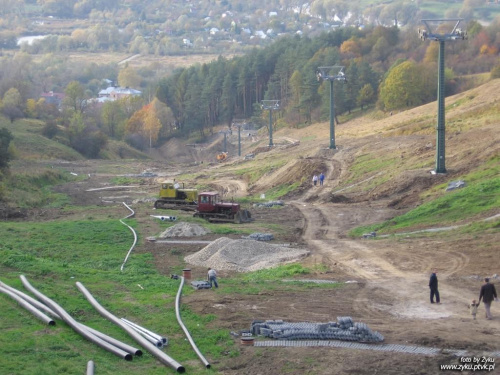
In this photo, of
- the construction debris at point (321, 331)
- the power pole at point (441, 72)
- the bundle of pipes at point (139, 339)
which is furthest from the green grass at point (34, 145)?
the construction debris at point (321, 331)

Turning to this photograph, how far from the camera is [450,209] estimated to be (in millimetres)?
35750

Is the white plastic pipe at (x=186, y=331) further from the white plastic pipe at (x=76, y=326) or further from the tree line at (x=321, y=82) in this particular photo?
the tree line at (x=321, y=82)

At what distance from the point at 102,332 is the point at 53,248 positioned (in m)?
15.8

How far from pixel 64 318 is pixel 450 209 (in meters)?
22.1

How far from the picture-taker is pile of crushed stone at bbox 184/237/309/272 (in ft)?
98.3

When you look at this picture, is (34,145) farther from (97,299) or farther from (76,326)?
(76,326)

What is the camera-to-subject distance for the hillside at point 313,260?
1669 centimetres

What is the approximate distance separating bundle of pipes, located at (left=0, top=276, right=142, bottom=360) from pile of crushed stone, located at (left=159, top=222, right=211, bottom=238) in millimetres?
14819

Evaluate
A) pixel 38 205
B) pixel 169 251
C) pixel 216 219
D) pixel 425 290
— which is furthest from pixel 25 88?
pixel 425 290

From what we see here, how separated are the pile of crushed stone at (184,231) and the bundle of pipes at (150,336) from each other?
17489 mm

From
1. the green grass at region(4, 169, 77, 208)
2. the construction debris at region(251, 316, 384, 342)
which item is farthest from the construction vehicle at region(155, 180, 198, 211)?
the construction debris at region(251, 316, 384, 342)

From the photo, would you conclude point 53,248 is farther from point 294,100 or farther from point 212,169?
point 294,100

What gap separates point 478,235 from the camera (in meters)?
30.4

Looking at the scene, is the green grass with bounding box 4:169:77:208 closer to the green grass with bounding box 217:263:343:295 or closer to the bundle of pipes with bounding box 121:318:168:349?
the green grass with bounding box 217:263:343:295
